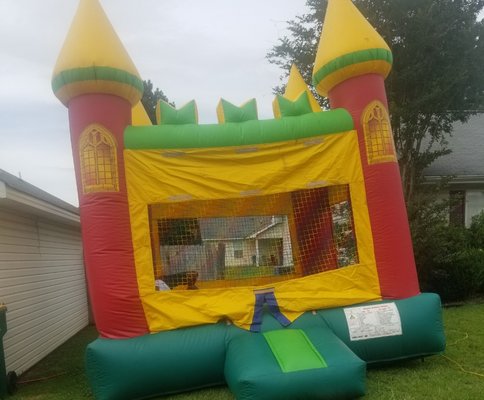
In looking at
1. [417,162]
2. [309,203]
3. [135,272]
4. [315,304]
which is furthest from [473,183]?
[135,272]

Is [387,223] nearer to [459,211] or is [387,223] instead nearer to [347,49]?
[347,49]

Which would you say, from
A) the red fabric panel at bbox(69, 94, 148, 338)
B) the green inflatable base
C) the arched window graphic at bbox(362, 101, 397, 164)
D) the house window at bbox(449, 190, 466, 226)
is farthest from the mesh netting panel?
the house window at bbox(449, 190, 466, 226)

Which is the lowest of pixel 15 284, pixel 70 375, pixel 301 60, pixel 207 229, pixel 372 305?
pixel 70 375

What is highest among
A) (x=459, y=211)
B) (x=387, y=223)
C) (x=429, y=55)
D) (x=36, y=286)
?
(x=429, y=55)

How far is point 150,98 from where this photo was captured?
612 inches

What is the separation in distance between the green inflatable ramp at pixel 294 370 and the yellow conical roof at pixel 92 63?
2.85m

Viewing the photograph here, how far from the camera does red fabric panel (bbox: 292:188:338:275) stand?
601 centimetres

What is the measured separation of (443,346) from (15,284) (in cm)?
513

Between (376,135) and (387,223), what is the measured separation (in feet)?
3.18

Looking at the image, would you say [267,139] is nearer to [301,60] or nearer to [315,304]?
[315,304]

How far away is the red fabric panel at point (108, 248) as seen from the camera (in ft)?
15.3

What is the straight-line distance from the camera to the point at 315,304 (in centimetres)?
505

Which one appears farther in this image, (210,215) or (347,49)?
(210,215)

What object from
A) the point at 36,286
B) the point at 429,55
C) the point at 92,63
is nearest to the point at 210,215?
the point at 92,63
